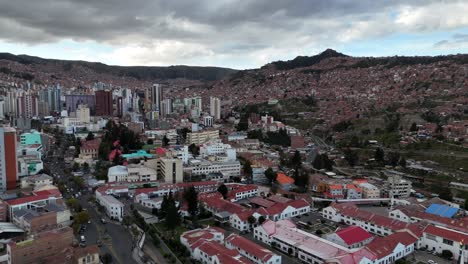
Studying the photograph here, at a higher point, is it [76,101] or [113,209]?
[76,101]

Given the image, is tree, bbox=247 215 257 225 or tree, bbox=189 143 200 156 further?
tree, bbox=189 143 200 156

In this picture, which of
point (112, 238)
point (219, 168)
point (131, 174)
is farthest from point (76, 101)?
point (112, 238)

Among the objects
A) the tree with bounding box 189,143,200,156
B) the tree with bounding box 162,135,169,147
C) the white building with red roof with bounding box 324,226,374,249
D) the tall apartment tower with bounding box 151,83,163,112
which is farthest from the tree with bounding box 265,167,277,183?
the tall apartment tower with bounding box 151,83,163,112

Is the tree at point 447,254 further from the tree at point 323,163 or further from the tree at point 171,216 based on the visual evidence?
the tree at point 323,163

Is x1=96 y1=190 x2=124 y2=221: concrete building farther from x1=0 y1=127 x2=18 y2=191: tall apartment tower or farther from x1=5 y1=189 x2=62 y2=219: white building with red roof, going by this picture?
x1=0 y1=127 x2=18 y2=191: tall apartment tower

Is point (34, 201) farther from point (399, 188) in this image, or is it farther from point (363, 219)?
point (399, 188)

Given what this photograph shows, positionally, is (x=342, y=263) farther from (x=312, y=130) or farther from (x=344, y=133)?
(x=312, y=130)
